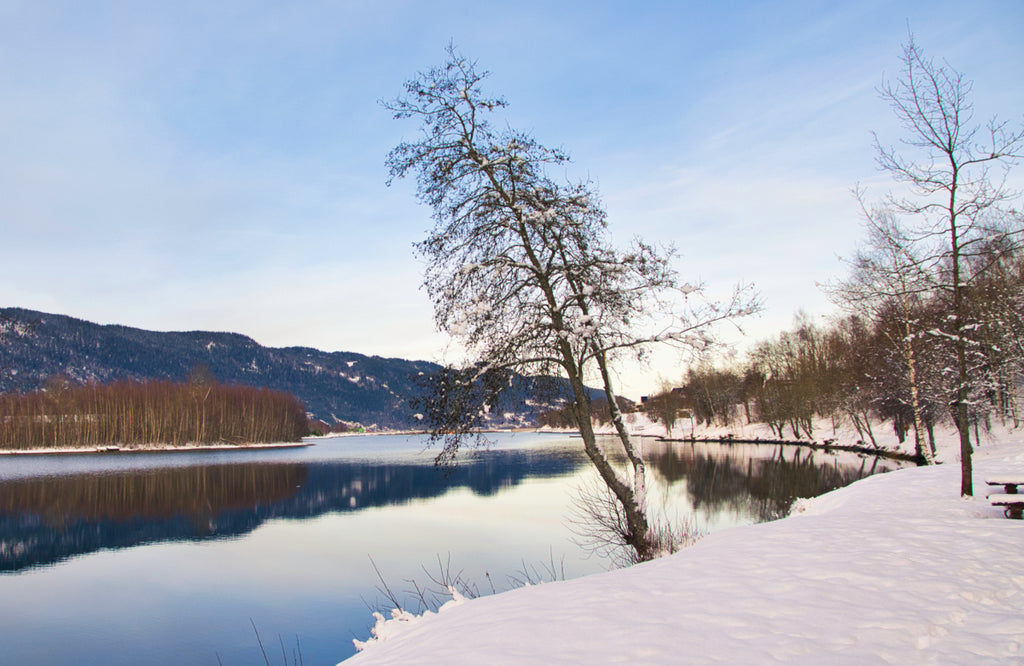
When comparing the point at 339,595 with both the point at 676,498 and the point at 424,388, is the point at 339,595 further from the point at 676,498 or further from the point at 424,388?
the point at 676,498

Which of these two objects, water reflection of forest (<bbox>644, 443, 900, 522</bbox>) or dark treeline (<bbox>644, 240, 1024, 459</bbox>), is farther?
water reflection of forest (<bbox>644, 443, 900, 522</bbox>)

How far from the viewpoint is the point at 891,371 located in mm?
30625

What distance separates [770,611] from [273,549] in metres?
18.8

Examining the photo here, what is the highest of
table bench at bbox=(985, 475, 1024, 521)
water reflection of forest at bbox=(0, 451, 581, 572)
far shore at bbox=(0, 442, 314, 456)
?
table bench at bbox=(985, 475, 1024, 521)

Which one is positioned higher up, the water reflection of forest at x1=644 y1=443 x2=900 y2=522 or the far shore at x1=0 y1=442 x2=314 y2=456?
the water reflection of forest at x1=644 y1=443 x2=900 y2=522

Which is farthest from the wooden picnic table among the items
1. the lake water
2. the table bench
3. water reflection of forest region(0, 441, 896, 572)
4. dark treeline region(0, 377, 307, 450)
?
dark treeline region(0, 377, 307, 450)

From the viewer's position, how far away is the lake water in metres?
11.9

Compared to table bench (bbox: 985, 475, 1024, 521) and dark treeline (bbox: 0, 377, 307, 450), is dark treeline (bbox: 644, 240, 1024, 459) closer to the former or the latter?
table bench (bbox: 985, 475, 1024, 521)

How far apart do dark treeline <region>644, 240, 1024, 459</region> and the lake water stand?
4795 millimetres

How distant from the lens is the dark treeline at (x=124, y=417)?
99.7 m

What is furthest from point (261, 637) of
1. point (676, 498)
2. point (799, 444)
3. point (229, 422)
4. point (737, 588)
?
point (229, 422)

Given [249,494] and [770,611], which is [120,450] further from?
[770,611]

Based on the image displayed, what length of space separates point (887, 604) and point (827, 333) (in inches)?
2934

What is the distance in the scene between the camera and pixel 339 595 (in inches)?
561
